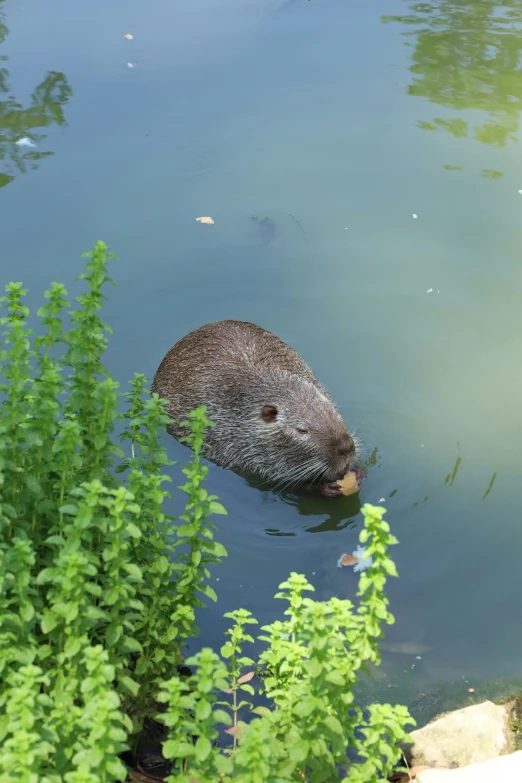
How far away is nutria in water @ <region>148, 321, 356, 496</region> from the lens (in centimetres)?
711

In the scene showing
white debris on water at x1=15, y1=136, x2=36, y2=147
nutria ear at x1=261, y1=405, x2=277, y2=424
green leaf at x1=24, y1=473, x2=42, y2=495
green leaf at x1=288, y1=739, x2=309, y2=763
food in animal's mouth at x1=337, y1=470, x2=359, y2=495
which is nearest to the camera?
green leaf at x1=288, y1=739, x2=309, y2=763

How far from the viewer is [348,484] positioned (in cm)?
706

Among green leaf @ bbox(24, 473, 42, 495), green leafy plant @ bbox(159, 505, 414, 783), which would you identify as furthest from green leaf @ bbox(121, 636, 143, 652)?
green leaf @ bbox(24, 473, 42, 495)

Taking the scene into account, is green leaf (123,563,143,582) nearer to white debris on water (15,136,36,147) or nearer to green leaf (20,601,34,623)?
green leaf (20,601,34,623)

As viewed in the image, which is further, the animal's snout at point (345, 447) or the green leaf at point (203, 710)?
the animal's snout at point (345, 447)

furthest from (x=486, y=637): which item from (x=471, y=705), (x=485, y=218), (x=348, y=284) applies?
(x=485, y=218)

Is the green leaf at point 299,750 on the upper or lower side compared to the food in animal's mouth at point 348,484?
upper

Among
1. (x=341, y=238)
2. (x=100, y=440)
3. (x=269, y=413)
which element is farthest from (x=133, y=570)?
(x=341, y=238)

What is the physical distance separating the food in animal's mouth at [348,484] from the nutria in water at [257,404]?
6 cm

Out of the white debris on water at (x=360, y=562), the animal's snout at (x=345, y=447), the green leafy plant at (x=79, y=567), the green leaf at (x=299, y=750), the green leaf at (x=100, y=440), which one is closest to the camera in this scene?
the green leafy plant at (x=79, y=567)

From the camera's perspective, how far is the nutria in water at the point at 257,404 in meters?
7.11

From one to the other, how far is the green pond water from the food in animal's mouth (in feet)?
0.32

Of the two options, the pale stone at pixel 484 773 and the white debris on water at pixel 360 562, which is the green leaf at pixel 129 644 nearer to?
the pale stone at pixel 484 773

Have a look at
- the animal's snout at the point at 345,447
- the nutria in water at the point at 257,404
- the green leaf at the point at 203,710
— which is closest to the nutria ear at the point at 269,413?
the nutria in water at the point at 257,404
